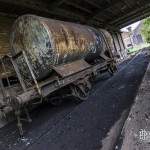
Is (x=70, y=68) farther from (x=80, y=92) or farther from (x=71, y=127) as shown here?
(x=71, y=127)

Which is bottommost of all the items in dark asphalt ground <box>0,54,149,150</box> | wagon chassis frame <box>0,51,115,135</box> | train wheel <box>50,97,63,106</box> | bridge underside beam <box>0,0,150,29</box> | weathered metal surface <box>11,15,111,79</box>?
dark asphalt ground <box>0,54,149,150</box>

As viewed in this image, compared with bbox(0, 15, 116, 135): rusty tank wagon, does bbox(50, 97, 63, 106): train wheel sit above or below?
below

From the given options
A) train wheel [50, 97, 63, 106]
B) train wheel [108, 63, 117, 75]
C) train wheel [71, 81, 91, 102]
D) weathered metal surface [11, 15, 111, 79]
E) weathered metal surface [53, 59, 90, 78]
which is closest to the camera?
weathered metal surface [11, 15, 111, 79]

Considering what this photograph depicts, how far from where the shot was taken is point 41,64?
7109 millimetres

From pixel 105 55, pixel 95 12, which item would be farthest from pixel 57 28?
pixel 95 12

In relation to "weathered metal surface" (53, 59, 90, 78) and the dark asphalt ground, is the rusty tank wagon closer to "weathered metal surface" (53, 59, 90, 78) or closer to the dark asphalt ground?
"weathered metal surface" (53, 59, 90, 78)

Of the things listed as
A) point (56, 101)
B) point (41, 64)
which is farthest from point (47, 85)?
point (56, 101)

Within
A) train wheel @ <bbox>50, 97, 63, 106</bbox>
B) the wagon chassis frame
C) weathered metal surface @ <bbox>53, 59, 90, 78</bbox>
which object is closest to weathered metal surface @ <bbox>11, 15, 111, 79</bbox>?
weathered metal surface @ <bbox>53, 59, 90, 78</bbox>

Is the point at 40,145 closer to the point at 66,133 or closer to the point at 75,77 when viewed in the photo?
the point at 66,133

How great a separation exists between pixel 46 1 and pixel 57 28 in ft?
13.3

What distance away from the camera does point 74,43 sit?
8398 mm

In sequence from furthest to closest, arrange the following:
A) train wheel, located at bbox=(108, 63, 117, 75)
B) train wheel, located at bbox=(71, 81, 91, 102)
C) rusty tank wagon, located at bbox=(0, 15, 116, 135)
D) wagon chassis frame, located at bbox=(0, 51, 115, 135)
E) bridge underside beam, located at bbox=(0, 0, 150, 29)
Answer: train wheel, located at bbox=(108, 63, 117, 75), bridge underside beam, located at bbox=(0, 0, 150, 29), train wheel, located at bbox=(71, 81, 91, 102), rusty tank wagon, located at bbox=(0, 15, 116, 135), wagon chassis frame, located at bbox=(0, 51, 115, 135)

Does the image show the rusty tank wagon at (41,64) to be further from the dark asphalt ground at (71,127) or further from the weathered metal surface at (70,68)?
the dark asphalt ground at (71,127)

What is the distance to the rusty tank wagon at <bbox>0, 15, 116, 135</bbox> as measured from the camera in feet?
20.3
